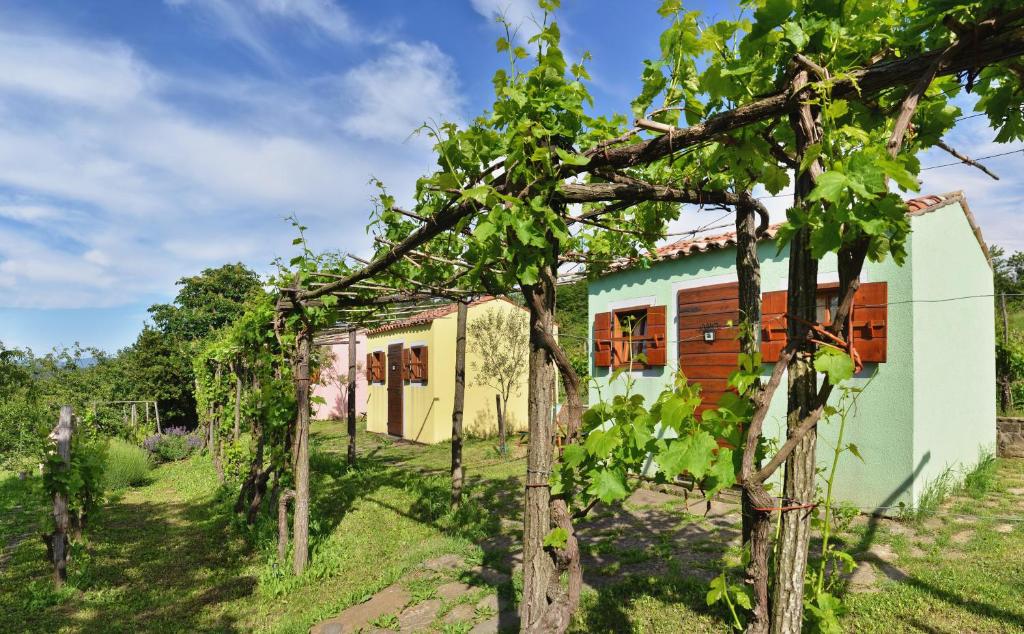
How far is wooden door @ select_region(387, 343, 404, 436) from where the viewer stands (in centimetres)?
1416

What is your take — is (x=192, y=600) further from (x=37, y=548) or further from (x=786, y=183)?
(x=786, y=183)

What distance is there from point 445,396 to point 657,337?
6.43 metres

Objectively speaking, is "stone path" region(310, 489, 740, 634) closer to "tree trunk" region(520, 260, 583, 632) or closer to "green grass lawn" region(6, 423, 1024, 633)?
"green grass lawn" region(6, 423, 1024, 633)

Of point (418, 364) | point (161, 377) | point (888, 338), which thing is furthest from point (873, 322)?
point (161, 377)

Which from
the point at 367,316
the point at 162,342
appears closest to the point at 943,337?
the point at 367,316

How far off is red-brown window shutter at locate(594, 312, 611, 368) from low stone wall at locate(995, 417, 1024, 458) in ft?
19.6

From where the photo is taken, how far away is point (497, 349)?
12.8m

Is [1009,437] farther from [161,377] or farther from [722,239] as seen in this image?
[161,377]

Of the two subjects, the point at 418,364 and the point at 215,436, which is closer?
the point at 215,436

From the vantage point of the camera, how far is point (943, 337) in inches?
236

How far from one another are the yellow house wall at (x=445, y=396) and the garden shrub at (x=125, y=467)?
544 centimetres

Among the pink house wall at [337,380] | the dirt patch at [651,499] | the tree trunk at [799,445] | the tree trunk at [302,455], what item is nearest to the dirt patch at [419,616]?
the tree trunk at [302,455]

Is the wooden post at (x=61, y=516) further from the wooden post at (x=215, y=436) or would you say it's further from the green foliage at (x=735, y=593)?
the green foliage at (x=735, y=593)

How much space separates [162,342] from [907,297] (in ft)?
53.4
